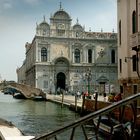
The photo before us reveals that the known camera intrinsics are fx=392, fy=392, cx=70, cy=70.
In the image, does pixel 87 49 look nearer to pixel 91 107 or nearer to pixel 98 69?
pixel 98 69

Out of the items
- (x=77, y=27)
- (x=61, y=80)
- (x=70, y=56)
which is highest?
(x=77, y=27)

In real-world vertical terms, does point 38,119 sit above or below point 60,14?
below

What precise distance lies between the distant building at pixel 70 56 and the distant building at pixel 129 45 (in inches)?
894

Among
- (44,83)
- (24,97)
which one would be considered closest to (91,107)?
(44,83)

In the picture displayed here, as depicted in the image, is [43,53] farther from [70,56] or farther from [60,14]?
[60,14]

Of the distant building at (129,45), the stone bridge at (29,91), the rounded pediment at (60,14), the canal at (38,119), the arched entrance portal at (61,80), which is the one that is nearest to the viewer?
the canal at (38,119)

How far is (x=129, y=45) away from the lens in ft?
58.7

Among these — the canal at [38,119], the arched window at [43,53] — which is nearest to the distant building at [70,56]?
the arched window at [43,53]

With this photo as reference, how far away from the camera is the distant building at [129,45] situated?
55.1 feet

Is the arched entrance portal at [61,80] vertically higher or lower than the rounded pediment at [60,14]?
lower

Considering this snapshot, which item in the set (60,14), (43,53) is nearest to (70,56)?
(43,53)

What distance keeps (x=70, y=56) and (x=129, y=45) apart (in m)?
25.9

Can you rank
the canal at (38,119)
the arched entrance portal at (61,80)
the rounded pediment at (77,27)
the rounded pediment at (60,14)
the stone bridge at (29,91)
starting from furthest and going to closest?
the rounded pediment at (77,27), the arched entrance portal at (61,80), the rounded pediment at (60,14), the stone bridge at (29,91), the canal at (38,119)

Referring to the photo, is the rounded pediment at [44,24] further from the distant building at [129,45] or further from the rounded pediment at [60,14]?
the distant building at [129,45]
